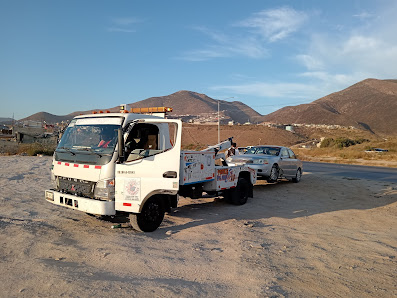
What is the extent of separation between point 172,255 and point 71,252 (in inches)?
60.8

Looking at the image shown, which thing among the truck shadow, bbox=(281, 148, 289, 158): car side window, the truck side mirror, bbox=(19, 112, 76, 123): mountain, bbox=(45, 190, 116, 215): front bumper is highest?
bbox=(19, 112, 76, 123): mountain

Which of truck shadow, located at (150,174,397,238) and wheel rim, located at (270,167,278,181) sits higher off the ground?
wheel rim, located at (270,167,278,181)

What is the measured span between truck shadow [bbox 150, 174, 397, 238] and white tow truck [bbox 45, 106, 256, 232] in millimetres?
811

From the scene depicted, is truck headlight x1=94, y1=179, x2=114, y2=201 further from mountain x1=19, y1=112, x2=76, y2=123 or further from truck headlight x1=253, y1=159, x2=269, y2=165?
mountain x1=19, y1=112, x2=76, y2=123

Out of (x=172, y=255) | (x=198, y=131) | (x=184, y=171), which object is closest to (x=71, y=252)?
(x=172, y=255)

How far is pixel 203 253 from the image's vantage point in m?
5.54

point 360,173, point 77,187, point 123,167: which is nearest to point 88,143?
point 77,187

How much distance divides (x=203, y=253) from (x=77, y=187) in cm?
270

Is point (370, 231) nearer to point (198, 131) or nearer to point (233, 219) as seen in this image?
point (233, 219)

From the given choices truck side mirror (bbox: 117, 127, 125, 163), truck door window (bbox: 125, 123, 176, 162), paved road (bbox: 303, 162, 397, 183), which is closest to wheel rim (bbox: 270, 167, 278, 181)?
truck door window (bbox: 125, 123, 176, 162)

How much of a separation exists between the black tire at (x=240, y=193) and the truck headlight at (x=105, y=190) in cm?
429

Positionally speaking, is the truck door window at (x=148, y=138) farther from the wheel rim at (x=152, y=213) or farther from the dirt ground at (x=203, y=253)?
the dirt ground at (x=203, y=253)

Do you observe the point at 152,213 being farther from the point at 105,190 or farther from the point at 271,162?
the point at 271,162

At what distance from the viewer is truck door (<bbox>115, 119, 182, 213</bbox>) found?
20.2ft
